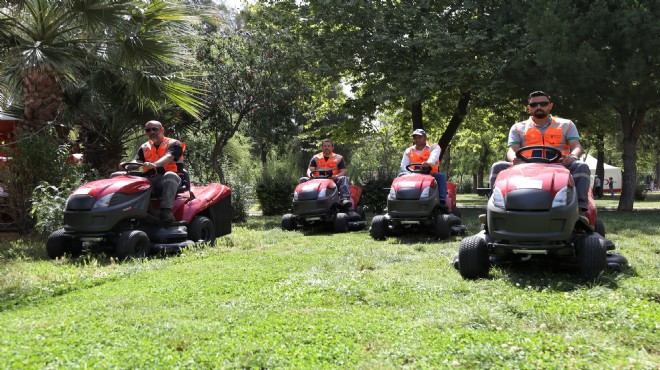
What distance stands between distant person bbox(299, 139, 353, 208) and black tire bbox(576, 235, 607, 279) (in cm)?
640

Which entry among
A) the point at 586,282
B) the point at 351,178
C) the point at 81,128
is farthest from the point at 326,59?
the point at 586,282

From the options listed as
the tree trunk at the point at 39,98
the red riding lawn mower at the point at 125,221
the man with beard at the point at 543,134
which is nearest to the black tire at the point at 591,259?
the man with beard at the point at 543,134

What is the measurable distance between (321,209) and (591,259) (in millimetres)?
5914

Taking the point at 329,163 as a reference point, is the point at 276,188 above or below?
below

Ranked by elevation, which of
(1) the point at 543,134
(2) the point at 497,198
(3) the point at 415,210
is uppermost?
(1) the point at 543,134

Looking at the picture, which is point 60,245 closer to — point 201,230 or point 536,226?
point 201,230

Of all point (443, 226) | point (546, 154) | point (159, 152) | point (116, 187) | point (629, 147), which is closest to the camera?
point (546, 154)

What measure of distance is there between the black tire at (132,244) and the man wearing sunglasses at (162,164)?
22.4 inches

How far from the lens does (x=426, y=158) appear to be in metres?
9.48

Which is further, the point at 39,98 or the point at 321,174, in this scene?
the point at 321,174

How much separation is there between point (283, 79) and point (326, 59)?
1724 millimetres

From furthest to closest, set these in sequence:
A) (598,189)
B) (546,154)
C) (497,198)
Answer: (598,189)
(546,154)
(497,198)

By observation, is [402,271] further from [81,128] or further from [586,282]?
[81,128]

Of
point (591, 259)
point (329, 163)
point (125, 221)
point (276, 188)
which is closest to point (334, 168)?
point (329, 163)
